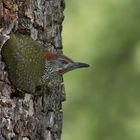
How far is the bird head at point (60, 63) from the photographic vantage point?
248 inches

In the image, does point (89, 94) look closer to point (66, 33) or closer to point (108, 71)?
point (108, 71)

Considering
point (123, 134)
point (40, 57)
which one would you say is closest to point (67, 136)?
point (123, 134)

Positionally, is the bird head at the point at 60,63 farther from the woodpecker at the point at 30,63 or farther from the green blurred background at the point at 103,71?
the green blurred background at the point at 103,71

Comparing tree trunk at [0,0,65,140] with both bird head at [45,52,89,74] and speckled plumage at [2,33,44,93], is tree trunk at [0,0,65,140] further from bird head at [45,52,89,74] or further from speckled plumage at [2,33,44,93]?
bird head at [45,52,89,74]

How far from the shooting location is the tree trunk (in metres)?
6.07

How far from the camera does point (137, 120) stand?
1274 centimetres

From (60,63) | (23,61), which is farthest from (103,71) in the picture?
(23,61)

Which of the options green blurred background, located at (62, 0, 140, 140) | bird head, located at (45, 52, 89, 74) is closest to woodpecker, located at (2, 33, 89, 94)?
bird head, located at (45, 52, 89, 74)

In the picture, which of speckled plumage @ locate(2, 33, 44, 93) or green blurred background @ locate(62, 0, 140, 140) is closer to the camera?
speckled plumage @ locate(2, 33, 44, 93)

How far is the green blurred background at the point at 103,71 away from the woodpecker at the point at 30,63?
596 centimetres

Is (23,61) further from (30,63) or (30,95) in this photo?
(30,95)

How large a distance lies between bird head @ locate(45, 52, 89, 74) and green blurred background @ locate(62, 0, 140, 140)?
19.5ft

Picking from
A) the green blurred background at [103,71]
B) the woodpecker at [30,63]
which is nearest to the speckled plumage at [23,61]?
the woodpecker at [30,63]

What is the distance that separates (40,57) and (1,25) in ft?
1.27
